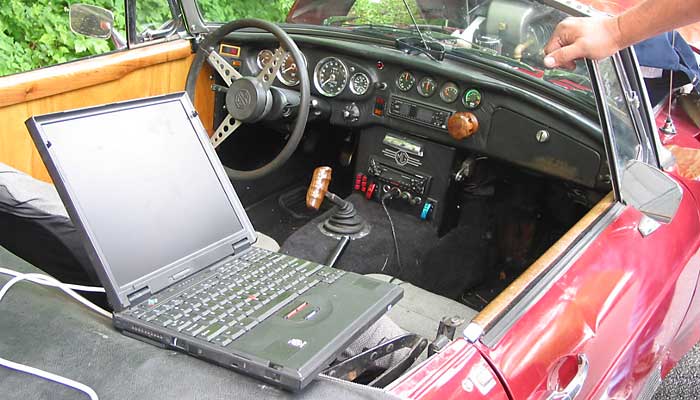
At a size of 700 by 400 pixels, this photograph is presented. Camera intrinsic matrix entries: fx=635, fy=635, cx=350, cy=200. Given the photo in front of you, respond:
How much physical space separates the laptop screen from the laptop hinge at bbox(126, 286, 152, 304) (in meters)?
0.03

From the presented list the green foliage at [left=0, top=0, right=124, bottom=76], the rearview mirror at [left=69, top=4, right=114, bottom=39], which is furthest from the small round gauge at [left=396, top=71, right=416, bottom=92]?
the green foliage at [left=0, top=0, right=124, bottom=76]

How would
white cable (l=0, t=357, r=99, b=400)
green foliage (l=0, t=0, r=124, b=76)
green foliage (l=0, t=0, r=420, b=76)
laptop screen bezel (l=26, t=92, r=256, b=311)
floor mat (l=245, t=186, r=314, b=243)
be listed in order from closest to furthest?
white cable (l=0, t=357, r=99, b=400) < laptop screen bezel (l=26, t=92, r=256, b=311) < floor mat (l=245, t=186, r=314, b=243) < green foliage (l=0, t=0, r=420, b=76) < green foliage (l=0, t=0, r=124, b=76)

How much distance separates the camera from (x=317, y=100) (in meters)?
2.92

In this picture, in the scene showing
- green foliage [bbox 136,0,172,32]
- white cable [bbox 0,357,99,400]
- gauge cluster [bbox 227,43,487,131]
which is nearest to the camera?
white cable [bbox 0,357,99,400]

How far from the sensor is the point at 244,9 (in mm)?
4633

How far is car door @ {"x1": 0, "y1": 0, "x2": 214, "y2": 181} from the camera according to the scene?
2.20 m

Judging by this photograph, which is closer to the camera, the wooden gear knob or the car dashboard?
the car dashboard

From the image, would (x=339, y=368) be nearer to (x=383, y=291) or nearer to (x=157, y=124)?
(x=383, y=291)

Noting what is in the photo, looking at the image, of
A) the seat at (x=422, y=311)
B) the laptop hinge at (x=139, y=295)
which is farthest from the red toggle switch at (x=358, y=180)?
the laptop hinge at (x=139, y=295)

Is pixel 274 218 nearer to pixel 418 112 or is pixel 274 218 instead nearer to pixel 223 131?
pixel 223 131

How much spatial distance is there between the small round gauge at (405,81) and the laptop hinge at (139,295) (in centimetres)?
175

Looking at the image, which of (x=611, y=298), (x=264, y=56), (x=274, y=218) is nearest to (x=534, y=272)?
(x=611, y=298)

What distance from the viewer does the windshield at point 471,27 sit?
7.39 feet

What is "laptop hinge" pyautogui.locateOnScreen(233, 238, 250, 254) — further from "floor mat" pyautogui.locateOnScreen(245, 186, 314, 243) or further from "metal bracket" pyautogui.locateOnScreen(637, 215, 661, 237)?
"floor mat" pyautogui.locateOnScreen(245, 186, 314, 243)
